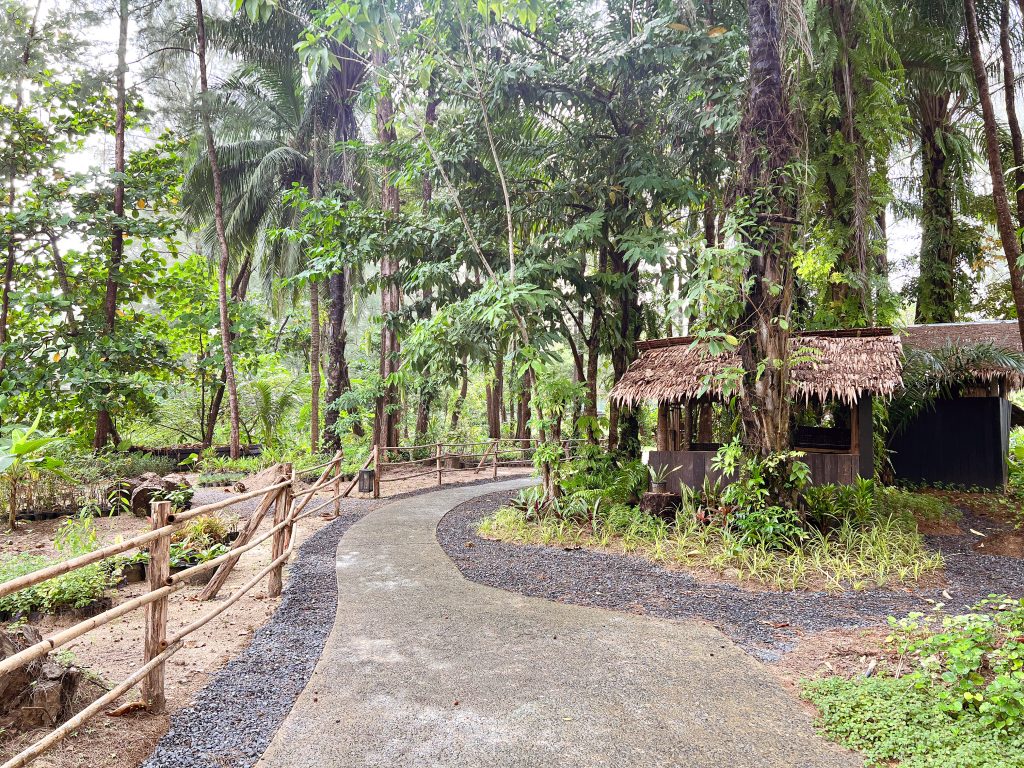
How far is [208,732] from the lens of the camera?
9.27 feet

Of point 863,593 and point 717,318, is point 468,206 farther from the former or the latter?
point 863,593

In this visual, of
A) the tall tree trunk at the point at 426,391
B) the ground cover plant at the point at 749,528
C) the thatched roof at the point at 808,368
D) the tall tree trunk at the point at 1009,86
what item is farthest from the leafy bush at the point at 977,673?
the tall tree trunk at the point at 426,391

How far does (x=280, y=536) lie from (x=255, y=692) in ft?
6.76

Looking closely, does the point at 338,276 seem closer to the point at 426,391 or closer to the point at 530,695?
the point at 426,391

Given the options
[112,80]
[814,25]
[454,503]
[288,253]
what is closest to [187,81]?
[288,253]

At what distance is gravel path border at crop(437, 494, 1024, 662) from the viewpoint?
180 inches

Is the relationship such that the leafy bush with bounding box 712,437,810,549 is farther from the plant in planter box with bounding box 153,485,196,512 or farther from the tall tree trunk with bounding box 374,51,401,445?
the tall tree trunk with bounding box 374,51,401,445

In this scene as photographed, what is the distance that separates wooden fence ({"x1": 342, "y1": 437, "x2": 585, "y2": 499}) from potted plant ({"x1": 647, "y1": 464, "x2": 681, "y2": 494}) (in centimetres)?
340

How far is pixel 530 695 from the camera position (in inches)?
129

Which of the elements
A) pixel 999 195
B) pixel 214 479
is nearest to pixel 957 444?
pixel 999 195

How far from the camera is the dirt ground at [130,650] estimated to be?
2.56 meters

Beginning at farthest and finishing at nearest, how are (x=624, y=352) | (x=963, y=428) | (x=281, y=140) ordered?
(x=281, y=140)
(x=963, y=428)
(x=624, y=352)

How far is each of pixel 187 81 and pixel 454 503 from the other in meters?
14.4

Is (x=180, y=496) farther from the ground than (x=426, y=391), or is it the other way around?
(x=426, y=391)
